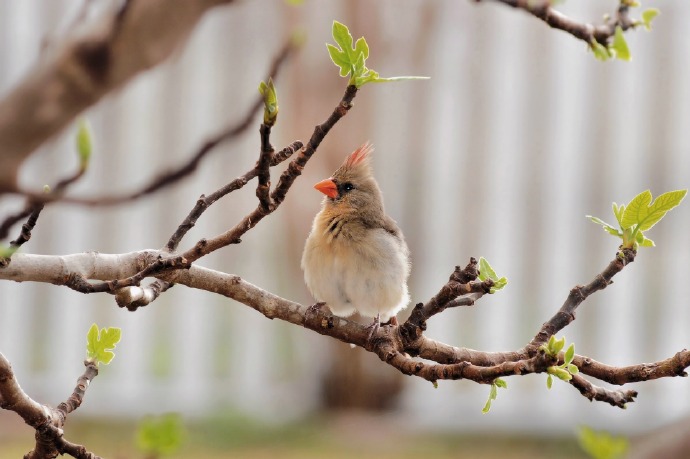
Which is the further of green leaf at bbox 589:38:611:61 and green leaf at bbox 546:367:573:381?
green leaf at bbox 589:38:611:61

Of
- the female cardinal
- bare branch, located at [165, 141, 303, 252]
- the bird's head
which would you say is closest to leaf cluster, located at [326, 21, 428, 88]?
bare branch, located at [165, 141, 303, 252]

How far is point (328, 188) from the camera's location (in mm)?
2396

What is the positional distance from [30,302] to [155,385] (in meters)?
0.73

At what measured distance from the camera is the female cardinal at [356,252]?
223 centimetres

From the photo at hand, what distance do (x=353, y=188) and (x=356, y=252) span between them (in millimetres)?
221

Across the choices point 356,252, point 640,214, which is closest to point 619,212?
point 640,214

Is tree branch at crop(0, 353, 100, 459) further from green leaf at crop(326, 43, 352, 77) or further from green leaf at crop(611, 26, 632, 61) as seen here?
green leaf at crop(611, 26, 632, 61)

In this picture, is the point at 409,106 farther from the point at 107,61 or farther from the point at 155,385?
the point at 107,61

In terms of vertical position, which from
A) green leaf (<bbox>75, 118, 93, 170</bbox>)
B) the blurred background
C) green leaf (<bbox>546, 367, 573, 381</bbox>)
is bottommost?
green leaf (<bbox>546, 367, 573, 381</bbox>)

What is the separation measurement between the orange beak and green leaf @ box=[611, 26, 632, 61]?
117cm

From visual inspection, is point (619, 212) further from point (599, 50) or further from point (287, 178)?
point (287, 178)

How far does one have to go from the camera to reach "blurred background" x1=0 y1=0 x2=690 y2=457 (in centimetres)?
468

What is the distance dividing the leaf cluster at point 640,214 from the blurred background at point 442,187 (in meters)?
3.28

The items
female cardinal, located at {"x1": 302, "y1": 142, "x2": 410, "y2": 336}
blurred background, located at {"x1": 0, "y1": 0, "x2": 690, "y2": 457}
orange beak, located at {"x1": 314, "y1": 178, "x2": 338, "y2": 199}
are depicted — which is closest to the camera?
female cardinal, located at {"x1": 302, "y1": 142, "x2": 410, "y2": 336}
